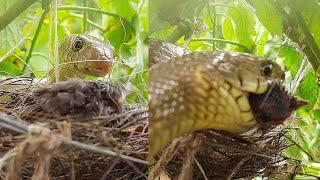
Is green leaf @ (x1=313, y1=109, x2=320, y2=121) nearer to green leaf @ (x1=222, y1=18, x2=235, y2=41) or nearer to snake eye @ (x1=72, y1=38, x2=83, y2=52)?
green leaf @ (x1=222, y1=18, x2=235, y2=41)

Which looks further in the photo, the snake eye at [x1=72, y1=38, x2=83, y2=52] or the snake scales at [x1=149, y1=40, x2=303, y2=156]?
the snake eye at [x1=72, y1=38, x2=83, y2=52]

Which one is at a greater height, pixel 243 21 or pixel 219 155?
pixel 243 21

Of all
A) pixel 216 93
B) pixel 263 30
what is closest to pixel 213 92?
pixel 216 93

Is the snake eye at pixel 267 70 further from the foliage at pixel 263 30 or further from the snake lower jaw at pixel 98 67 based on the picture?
the snake lower jaw at pixel 98 67

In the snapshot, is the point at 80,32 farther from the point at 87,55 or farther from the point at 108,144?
the point at 108,144

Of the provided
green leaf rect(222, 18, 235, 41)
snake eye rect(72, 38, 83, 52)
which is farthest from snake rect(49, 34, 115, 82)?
green leaf rect(222, 18, 235, 41)

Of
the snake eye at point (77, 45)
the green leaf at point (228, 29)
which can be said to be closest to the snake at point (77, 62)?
the snake eye at point (77, 45)
